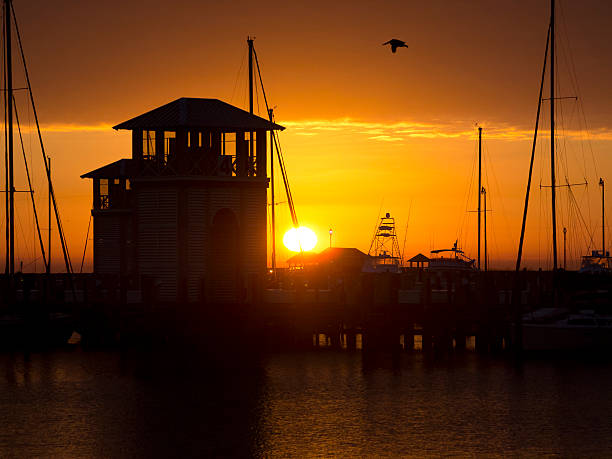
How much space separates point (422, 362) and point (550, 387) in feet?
30.7

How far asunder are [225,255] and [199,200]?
11.3 ft

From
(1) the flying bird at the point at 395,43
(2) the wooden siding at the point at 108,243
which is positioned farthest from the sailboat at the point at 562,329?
(2) the wooden siding at the point at 108,243

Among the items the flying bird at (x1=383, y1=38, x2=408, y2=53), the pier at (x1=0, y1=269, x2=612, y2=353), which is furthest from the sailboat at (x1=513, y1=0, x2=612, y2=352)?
the flying bird at (x1=383, y1=38, x2=408, y2=53)

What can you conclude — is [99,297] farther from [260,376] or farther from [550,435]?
[550,435]

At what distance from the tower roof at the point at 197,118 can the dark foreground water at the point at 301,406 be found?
12.6 metres

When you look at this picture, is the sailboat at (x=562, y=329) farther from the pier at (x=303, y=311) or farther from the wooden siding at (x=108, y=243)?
the wooden siding at (x=108, y=243)

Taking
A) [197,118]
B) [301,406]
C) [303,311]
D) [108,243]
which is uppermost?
[197,118]

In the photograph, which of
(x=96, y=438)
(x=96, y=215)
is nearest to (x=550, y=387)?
(x=96, y=438)

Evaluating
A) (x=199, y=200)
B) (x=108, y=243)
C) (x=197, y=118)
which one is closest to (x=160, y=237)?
(x=199, y=200)

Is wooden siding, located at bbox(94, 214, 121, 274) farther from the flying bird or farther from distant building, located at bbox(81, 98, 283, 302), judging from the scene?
the flying bird

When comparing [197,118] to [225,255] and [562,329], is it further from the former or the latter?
[562,329]

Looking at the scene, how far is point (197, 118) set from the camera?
5288 centimetres

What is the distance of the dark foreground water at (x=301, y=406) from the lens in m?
31.4

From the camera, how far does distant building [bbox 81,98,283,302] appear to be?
51625 millimetres
